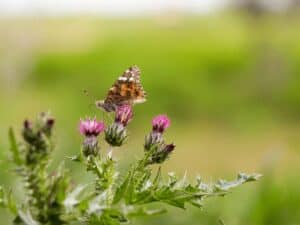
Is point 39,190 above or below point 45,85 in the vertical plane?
above

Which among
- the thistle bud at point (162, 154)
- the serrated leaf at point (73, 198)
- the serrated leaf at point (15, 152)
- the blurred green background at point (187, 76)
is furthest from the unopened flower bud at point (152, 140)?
the blurred green background at point (187, 76)

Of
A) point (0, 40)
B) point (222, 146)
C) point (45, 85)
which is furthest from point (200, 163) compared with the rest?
point (0, 40)

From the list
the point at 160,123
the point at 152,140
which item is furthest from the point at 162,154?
the point at 160,123

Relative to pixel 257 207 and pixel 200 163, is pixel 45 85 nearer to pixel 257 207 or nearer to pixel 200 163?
pixel 200 163

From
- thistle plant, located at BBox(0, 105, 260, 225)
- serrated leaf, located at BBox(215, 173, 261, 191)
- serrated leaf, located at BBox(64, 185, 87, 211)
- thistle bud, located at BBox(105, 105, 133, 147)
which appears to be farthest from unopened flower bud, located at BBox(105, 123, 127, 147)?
serrated leaf, located at BBox(64, 185, 87, 211)

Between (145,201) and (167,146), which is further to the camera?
(167,146)

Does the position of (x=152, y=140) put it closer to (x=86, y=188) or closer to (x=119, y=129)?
(x=119, y=129)

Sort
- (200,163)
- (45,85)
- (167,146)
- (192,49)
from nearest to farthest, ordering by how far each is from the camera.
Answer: (167,146)
(200,163)
(45,85)
(192,49)

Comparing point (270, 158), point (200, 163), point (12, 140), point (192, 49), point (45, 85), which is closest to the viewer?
point (12, 140)
